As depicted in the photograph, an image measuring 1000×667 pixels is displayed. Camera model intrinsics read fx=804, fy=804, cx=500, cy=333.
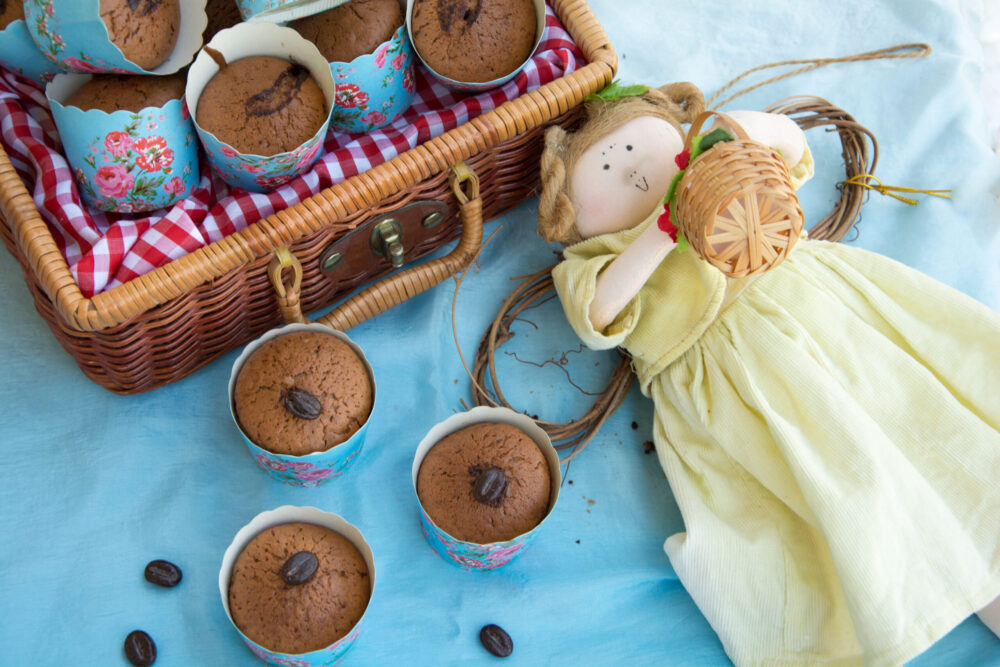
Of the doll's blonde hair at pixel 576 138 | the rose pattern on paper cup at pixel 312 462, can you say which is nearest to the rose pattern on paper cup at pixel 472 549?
the rose pattern on paper cup at pixel 312 462

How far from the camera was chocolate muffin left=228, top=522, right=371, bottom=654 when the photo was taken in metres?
0.87

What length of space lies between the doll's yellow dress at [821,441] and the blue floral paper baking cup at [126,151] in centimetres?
50

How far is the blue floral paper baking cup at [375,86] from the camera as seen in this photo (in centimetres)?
99

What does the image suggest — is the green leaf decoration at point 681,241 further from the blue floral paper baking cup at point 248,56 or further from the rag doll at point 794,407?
the blue floral paper baking cup at point 248,56

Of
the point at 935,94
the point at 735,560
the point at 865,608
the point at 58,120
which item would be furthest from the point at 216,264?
the point at 935,94

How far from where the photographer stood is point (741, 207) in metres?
0.84

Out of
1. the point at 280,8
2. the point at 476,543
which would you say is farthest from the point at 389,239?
the point at 476,543

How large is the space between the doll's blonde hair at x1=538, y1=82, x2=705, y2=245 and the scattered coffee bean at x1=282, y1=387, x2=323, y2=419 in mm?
382

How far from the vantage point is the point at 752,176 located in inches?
32.3

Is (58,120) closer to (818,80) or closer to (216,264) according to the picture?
(216,264)

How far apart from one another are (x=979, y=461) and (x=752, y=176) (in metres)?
0.45

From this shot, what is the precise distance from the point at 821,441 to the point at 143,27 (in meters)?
0.93

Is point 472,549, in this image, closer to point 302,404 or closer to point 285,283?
point 302,404

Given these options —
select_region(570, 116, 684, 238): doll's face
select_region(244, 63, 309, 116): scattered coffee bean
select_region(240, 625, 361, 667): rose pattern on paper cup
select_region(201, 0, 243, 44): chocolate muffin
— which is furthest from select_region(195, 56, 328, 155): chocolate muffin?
select_region(240, 625, 361, 667): rose pattern on paper cup
